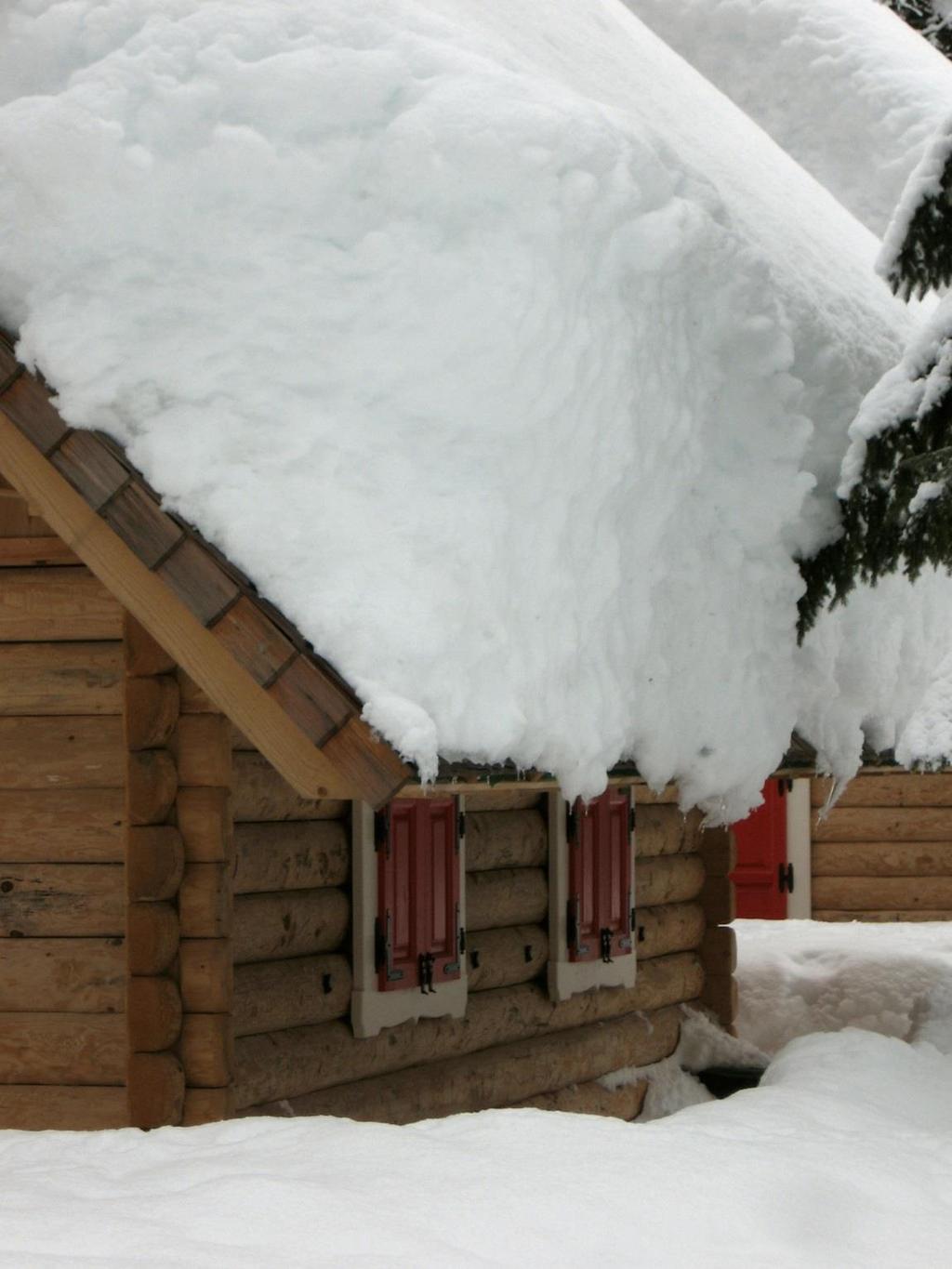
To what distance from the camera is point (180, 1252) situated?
3314 mm

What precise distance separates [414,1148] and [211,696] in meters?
1.59

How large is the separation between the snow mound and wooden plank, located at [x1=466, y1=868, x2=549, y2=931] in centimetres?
234

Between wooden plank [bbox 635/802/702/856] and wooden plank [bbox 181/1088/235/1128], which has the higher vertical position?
wooden plank [bbox 635/802/702/856]

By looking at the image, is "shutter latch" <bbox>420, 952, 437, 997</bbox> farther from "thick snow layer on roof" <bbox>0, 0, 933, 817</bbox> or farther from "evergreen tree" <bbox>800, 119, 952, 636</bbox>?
"evergreen tree" <bbox>800, 119, 952, 636</bbox>

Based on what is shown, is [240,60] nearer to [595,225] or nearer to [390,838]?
[595,225]

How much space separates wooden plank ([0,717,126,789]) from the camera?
231 inches

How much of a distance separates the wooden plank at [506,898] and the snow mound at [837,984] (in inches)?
92.1

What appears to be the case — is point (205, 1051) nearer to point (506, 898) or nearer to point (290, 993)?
point (290, 993)

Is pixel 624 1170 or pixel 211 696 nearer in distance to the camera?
pixel 624 1170

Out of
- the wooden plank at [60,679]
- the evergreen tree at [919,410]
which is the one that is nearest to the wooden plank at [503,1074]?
the wooden plank at [60,679]

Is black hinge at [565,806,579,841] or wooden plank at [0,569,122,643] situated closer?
wooden plank at [0,569,122,643]

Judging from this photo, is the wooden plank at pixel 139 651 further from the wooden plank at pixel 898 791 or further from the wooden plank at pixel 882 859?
the wooden plank at pixel 882 859


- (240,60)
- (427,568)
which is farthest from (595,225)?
(427,568)

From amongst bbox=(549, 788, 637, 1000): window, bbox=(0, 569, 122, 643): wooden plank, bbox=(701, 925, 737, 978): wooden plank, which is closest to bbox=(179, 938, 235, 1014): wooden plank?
bbox=(0, 569, 122, 643): wooden plank
